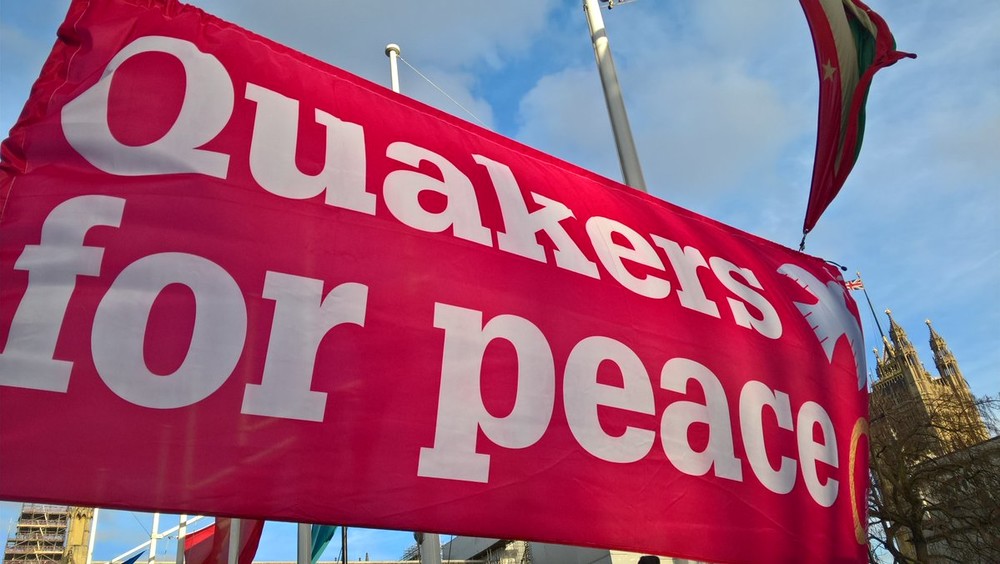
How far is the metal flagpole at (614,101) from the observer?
248 inches

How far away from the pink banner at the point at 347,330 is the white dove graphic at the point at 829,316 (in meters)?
0.82

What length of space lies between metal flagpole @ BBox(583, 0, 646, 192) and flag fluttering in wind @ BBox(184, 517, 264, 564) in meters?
4.67

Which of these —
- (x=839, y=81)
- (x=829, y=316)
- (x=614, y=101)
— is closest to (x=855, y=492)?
(x=829, y=316)

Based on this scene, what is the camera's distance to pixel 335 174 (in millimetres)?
3678

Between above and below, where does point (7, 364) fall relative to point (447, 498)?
above

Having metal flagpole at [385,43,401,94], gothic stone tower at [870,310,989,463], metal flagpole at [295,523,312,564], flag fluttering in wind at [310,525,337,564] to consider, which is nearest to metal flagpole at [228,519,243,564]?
metal flagpole at [295,523,312,564]

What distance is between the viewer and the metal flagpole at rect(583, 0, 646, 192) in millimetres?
6305

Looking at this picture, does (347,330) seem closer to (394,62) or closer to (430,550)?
(430,550)

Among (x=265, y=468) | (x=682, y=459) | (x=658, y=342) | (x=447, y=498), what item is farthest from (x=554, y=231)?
(x=265, y=468)

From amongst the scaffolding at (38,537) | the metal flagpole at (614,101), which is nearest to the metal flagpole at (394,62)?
the metal flagpole at (614,101)

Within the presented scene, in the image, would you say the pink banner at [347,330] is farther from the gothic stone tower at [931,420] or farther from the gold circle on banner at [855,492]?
the gothic stone tower at [931,420]

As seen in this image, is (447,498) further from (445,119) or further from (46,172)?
(445,119)

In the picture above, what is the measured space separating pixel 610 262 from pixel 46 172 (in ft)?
9.39

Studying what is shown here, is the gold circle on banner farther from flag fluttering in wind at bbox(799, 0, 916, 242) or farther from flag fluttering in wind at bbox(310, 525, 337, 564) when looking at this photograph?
flag fluttering in wind at bbox(310, 525, 337, 564)
